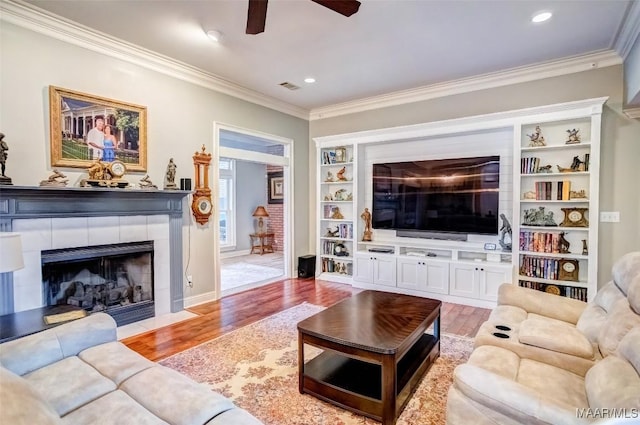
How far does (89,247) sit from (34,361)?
188 centimetres

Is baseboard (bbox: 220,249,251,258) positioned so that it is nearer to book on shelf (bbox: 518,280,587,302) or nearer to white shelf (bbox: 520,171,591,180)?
book on shelf (bbox: 518,280,587,302)

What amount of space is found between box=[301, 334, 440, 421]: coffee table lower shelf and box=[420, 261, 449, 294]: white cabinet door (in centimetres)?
205

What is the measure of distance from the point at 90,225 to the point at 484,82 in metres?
4.95

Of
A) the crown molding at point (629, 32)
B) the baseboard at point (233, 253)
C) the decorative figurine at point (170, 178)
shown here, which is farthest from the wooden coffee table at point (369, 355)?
the baseboard at point (233, 253)

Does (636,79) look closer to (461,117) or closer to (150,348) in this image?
(461,117)

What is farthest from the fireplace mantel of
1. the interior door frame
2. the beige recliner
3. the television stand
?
the beige recliner

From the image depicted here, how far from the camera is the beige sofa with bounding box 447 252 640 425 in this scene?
4.22ft

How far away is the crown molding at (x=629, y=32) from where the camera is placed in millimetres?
2848

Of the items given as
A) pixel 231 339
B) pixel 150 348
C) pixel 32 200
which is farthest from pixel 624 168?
pixel 32 200

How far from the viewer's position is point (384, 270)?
16.6ft

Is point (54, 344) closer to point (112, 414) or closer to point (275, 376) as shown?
point (112, 414)

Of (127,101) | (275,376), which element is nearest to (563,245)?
(275,376)

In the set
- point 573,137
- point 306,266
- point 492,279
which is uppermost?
point 573,137

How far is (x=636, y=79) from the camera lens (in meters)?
3.18
